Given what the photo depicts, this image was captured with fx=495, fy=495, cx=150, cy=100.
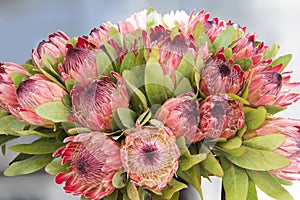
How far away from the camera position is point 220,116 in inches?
20.3

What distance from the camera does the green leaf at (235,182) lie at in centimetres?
53

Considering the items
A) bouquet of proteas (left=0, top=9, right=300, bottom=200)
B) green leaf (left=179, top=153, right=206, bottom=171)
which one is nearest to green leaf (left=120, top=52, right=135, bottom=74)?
bouquet of proteas (left=0, top=9, right=300, bottom=200)

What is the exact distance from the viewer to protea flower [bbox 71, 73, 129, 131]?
1.68ft

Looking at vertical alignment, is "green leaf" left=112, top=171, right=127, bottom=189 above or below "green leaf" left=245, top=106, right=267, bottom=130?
below

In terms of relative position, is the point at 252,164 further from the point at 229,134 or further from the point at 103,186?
the point at 103,186

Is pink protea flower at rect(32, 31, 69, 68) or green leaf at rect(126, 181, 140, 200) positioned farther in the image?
pink protea flower at rect(32, 31, 69, 68)

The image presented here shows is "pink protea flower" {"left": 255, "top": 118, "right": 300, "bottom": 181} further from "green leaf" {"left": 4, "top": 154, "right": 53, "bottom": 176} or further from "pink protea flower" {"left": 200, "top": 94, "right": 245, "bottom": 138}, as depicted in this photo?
"green leaf" {"left": 4, "top": 154, "right": 53, "bottom": 176}

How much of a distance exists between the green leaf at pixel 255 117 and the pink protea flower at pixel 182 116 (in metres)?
0.06

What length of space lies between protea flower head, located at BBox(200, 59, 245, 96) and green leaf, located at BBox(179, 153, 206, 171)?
0.08 meters

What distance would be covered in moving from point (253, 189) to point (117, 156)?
0.53ft

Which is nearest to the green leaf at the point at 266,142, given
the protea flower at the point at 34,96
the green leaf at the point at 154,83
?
the green leaf at the point at 154,83

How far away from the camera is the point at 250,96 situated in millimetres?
561

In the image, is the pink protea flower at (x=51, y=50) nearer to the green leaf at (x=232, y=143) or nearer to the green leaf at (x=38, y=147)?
the green leaf at (x=38, y=147)

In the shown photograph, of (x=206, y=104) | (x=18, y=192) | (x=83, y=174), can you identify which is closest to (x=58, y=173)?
(x=83, y=174)
